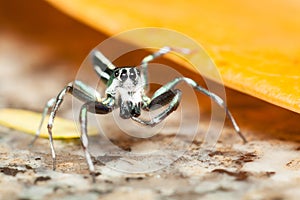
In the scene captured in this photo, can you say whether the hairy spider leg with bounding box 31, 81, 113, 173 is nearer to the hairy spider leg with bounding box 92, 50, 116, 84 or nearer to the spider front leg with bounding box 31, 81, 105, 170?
the spider front leg with bounding box 31, 81, 105, 170

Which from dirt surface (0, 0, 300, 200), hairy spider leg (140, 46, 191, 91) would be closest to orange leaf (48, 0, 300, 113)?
hairy spider leg (140, 46, 191, 91)

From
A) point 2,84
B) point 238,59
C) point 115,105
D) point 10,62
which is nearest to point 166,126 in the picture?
point 115,105

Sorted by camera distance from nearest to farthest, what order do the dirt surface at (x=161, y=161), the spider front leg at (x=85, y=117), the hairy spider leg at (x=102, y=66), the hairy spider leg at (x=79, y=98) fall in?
the dirt surface at (x=161, y=161) < the spider front leg at (x=85, y=117) < the hairy spider leg at (x=79, y=98) < the hairy spider leg at (x=102, y=66)

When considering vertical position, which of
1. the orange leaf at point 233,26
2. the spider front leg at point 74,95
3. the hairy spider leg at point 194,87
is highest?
the orange leaf at point 233,26

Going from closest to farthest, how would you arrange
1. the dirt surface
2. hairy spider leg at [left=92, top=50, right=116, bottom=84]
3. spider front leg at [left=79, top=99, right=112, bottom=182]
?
the dirt surface
spider front leg at [left=79, top=99, right=112, bottom=182]
hairy spider leg at [left=92, top=50, right=116, bottom=84]

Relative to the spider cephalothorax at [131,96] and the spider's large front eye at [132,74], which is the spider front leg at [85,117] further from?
the spider's large front eye at [132,74]

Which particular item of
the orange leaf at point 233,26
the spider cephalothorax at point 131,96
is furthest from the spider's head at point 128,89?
the orange leaf at point 233,26
